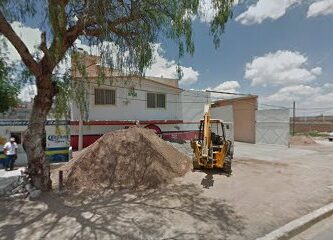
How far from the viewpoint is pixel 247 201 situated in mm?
7961

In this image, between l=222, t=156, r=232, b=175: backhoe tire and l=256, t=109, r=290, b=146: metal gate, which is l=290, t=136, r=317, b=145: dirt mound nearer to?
l=256, t=109, r=290, b=146: metal gate

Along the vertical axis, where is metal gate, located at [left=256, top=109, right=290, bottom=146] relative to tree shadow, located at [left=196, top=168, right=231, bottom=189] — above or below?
above

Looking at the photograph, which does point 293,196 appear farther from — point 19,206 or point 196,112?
point 196,112

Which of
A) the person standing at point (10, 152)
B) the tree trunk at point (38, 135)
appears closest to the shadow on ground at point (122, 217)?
the tree trunk at point (38, 135)

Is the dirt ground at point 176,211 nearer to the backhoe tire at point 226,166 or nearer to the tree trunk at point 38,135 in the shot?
the tree trunk at point 38,135

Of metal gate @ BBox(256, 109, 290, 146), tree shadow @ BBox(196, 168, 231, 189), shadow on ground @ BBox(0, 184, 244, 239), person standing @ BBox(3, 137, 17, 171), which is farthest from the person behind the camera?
metal gate @ BBox(256, 109, 290, 146)

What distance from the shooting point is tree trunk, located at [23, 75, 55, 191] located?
8.55m

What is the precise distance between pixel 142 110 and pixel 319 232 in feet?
56.9

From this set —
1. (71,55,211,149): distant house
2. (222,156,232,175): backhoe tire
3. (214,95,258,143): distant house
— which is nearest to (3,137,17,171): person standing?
(71,55,211,149): distant house

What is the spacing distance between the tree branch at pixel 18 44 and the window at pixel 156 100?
14784mm

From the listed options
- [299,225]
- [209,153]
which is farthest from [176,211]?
[209,153]

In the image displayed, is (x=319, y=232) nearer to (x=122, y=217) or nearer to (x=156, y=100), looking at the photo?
(x=122, y=217)

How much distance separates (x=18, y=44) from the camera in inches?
314

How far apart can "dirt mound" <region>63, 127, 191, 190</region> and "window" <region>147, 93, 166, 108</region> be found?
423 inches
